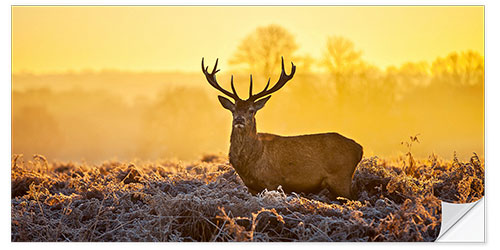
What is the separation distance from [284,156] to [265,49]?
1.77 m

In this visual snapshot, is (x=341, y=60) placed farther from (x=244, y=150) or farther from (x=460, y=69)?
(x=244, y=150)

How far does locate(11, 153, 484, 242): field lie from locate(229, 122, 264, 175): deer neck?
344mm

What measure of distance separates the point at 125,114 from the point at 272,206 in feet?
16.1

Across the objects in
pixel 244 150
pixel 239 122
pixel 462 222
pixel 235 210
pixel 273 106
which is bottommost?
pixel 462 222

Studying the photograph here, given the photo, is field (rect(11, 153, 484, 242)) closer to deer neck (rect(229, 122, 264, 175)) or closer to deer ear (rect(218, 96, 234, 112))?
→ deer neck (rect(229, 122, 264, 175))

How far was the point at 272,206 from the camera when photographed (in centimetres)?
859

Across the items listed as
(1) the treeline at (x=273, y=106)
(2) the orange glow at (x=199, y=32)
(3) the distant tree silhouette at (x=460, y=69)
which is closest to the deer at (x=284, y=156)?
(2) the orange glow at (x=199, y=32)

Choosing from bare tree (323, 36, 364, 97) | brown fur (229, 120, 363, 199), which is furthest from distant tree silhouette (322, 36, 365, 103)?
brown fur (229, 120, 363, 199)

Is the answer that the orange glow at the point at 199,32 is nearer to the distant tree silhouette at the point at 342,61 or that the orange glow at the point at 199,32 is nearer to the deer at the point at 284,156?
the distant tree silhouette at the point at 342,61

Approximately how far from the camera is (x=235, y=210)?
8547 millimetres

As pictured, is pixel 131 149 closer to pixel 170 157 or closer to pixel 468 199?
pixel 170 157

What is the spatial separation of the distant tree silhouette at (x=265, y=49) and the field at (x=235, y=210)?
1747 millimetres

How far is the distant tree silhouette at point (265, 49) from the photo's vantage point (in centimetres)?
1012

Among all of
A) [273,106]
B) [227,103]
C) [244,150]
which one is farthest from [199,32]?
[273,106]
